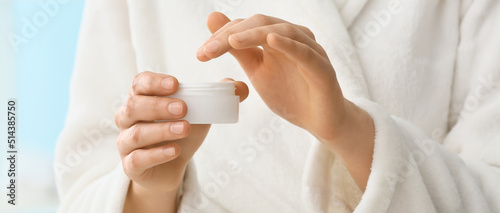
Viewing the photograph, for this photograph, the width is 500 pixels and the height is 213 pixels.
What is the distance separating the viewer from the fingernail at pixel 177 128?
2.10 ft

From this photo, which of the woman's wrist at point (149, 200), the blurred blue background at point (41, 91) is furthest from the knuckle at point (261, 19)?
the blurred blue background at point (41, 91)

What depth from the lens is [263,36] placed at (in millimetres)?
602

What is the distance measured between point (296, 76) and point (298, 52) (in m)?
0.10

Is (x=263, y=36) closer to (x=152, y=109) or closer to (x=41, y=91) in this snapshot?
(x=152, y=109)

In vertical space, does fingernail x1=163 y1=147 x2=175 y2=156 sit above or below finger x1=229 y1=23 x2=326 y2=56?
below

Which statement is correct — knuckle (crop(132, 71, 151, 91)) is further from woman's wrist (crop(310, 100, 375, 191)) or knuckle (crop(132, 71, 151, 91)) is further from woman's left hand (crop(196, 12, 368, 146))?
woman's wrist (crop(310, 100, 375, 191))

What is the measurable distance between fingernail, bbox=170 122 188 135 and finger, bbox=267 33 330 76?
17 cm

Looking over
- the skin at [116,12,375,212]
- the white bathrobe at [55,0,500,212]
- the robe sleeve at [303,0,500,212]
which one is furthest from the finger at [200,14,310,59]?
the white bathrobe at [55,0,500,212]

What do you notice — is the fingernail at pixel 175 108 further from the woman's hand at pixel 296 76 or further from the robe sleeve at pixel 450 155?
the robe sleeve at pixel 450 155

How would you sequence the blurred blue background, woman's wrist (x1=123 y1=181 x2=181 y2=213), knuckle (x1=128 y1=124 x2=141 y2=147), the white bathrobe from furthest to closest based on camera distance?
1. the blurred blue background
2. the white bathrobe
3. woman's wrist (x1=123 y1=181 x2=181 y2=213)
4. knuckle (x1=128 y1=124 x2=141 y2=147)

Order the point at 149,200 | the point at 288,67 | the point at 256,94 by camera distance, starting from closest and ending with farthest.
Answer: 1. the point at 288,67
2. the point at 149,200
3. the point at 256,94

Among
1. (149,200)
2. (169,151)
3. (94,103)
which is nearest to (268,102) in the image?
(169,151)

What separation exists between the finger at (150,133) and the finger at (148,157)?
11 mm

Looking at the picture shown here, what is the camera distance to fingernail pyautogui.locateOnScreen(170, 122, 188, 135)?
64cm
